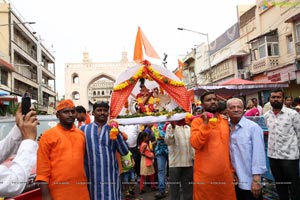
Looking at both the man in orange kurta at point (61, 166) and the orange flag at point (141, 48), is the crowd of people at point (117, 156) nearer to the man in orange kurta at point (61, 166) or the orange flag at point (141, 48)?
the man in orange kurta at point (61, 166)

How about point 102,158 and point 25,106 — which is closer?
point 25,106

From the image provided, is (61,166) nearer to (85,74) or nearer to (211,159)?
(211,159)

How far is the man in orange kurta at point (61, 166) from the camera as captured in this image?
10.0ft

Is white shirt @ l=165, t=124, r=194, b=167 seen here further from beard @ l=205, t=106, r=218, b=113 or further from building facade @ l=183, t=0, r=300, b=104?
building facade @ l=183, t=0, r=300, b=104

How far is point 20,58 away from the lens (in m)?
33.5

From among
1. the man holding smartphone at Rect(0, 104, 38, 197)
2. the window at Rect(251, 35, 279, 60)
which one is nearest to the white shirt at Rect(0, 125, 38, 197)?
the man holding smartphone at Rect(0, 104, 38, 197)

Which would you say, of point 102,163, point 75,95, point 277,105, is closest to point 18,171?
point 102,163

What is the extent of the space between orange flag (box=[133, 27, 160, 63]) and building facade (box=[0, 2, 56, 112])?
15.3 m

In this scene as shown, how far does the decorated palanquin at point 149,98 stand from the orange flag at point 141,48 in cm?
13

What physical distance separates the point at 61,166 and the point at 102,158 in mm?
460

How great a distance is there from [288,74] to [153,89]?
14545 millimetres

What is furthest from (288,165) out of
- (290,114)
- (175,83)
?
(175,83)

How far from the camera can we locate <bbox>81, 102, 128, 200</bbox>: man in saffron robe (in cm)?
330

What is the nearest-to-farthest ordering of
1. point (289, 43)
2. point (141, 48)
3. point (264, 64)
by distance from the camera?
point (141, 48)
point (289, 43)
point (264, 64)
